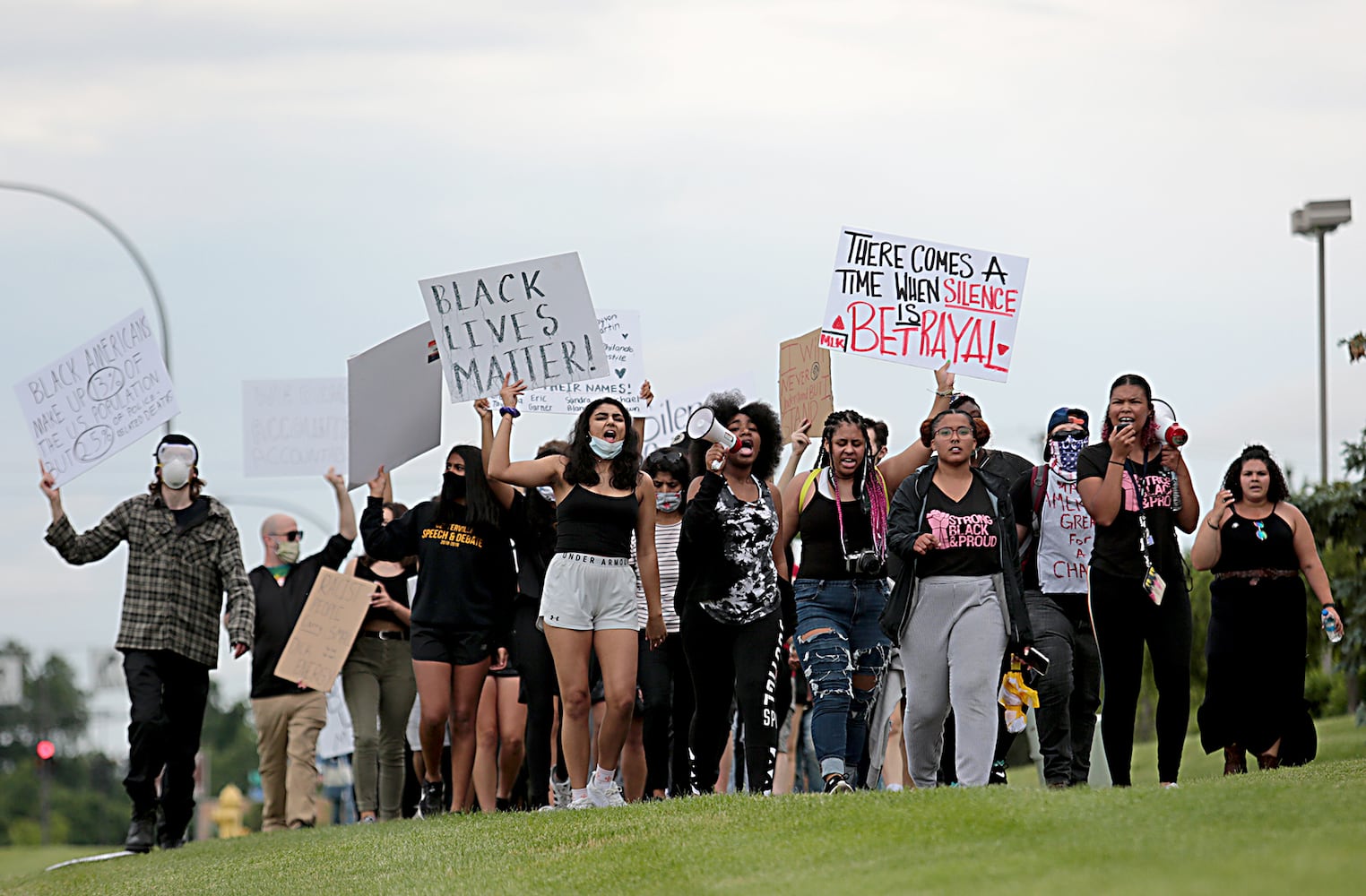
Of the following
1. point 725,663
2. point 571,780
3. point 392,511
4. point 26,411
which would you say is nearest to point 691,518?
point 725,663

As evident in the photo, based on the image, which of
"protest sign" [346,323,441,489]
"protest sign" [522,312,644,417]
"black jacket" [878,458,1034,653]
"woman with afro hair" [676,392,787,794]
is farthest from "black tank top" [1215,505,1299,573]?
"protest sign" [346,323,441,489]

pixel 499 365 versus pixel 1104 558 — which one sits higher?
pixel 499 365

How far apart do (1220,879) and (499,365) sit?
725cm

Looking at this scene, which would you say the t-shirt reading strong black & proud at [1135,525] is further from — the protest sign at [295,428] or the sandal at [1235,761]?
the protest sign at [295,428]

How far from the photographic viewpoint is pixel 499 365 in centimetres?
1217

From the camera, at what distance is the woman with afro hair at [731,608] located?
1023 centimetres

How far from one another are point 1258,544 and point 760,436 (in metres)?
→ 3.41

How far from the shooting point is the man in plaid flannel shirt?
12.0 m

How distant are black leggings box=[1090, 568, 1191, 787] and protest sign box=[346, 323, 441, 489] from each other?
4.84 meters

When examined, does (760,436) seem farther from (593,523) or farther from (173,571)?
(173,571)

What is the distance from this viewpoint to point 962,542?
9547 mm

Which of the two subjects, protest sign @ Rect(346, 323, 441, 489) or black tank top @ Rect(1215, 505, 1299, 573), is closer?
black tank top @ Rect(1215, 505, 1299, 573)

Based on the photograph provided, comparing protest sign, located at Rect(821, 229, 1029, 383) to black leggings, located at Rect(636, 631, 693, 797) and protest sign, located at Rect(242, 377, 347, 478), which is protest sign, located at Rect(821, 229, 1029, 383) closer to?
black leggings, located at Rect(636, 631, 693, 797)

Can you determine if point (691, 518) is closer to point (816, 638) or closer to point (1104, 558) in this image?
point (816, 638)
